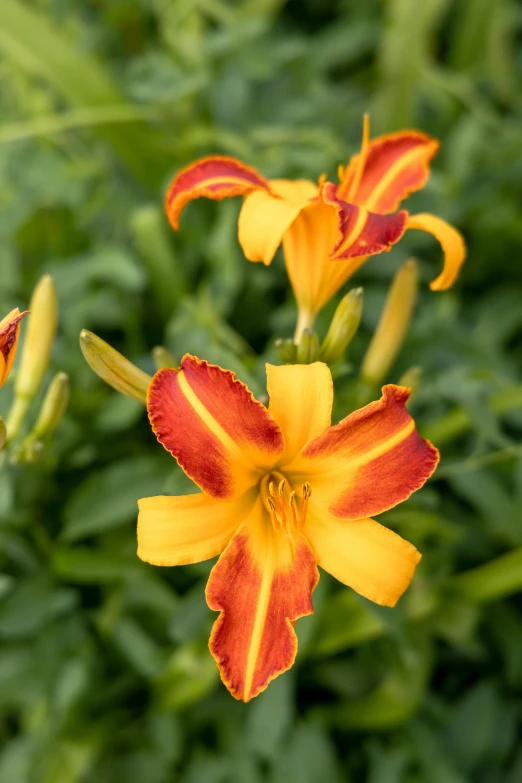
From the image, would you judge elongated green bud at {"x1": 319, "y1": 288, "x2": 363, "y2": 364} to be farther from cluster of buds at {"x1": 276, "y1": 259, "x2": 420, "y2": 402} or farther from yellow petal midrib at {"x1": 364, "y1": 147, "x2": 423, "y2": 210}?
yellow petal midrib at {"x1": 364, "y1": 147, "x2": 423, "y2": 210}

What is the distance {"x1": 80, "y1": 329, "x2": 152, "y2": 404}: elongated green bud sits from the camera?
3.07ft

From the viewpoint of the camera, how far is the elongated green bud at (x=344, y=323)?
1.01 m

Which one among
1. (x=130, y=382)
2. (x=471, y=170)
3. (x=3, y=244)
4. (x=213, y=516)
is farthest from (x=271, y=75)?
(x=213, y=516)

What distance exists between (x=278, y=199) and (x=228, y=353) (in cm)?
26

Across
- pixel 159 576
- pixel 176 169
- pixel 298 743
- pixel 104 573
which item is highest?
pixel 176 169

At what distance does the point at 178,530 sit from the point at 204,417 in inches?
5.1

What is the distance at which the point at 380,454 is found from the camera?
854 millimetres

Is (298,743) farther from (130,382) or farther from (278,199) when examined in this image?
(278,199)

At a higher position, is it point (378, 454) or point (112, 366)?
point (112, 366)

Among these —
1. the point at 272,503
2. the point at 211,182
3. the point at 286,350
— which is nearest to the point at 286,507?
the point at 272,503

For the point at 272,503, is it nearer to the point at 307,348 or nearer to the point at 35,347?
the point at 307,348

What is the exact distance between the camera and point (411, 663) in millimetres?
1405

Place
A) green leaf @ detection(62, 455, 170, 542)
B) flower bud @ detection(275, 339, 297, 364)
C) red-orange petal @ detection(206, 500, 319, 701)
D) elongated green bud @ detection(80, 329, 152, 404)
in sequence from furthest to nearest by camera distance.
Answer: green leaf @ detection(62, 455, 170, 542) → flower bud @ detection(275, 339, 297, 364) → elongated green bud @ detection(80, 329, 152, 404) → red-orange petal @ detection(206, 500, 319, 701)

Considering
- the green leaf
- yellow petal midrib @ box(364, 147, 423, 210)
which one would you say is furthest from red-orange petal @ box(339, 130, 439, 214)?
the green leaf
